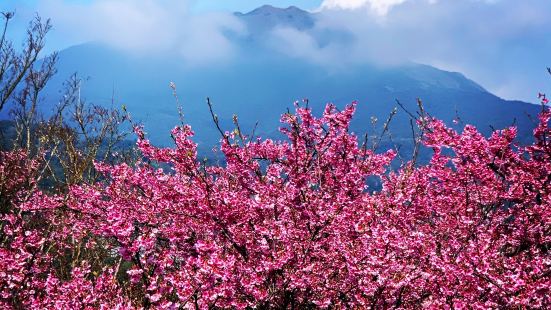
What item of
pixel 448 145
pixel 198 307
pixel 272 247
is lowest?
pixel 198 307

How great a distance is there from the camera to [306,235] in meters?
6.91

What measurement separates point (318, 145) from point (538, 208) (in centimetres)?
443

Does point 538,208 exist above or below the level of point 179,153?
below

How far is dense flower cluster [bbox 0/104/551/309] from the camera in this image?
577cm

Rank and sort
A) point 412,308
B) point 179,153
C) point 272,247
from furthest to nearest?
point 179,153 → point 412,308 → point 272,247

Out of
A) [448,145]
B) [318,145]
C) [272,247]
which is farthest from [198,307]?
[448,145]

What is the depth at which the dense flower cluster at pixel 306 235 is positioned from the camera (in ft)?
18.9

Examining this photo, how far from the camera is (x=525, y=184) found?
9.57 meters

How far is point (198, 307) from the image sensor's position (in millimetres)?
5656

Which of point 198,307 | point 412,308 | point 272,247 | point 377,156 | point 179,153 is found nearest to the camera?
point 198,307

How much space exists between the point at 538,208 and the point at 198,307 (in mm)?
6728

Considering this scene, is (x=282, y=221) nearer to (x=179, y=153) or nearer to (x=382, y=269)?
(x=382, y=269)

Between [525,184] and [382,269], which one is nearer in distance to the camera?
[382,269]

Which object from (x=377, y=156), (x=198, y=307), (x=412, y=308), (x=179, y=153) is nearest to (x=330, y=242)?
(x=412, y=308)
